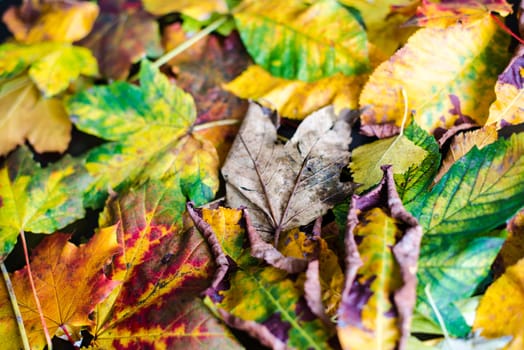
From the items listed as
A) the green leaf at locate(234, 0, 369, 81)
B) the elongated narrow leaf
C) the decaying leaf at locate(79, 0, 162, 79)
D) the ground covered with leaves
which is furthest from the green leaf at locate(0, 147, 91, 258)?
the elongated narrow leaf

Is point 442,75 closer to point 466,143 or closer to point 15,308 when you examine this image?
point 466,143

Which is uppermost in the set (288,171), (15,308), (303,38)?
(303,38)

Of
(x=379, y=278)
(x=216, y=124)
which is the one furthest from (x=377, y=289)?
(x=216, y=124)

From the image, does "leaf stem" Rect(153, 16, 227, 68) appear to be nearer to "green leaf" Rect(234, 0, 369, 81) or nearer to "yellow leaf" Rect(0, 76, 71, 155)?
"green leaf" Rect(234, 0, 369, 81)

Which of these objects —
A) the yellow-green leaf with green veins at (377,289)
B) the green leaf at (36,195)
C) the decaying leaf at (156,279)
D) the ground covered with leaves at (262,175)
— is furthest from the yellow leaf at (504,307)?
the green leaf at (36,195)

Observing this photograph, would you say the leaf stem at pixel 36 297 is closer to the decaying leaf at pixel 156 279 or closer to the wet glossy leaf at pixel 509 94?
the decaying leaf at pixel 156 279

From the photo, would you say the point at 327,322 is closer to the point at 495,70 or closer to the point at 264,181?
the point at 264,181
